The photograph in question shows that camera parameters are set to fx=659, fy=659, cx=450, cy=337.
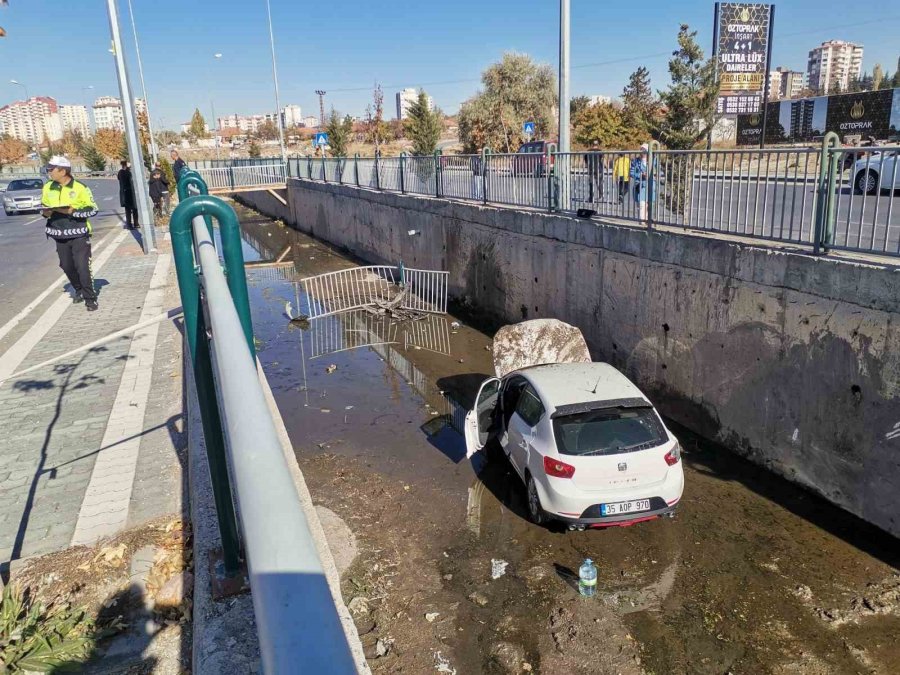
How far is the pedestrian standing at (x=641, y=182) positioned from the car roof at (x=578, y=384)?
3383 mm

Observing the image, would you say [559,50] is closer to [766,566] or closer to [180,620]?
[766,566]

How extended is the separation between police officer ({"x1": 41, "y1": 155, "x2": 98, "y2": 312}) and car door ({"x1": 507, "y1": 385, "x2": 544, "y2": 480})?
6113 millimetres

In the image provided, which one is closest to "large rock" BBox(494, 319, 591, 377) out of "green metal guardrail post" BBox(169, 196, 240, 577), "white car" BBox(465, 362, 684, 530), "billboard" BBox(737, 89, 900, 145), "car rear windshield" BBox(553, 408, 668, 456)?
"white car" BBox(465, 362, 684, 530)

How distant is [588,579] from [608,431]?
1.38m

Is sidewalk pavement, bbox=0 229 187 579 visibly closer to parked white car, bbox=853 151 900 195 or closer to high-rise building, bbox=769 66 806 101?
parked white car, bbox=853 151 900 195

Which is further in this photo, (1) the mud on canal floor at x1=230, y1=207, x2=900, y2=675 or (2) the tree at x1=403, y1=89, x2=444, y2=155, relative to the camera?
(2) the tree at x1=403, y1=89, x2=444, y2=155

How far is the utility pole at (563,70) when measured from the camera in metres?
12.0

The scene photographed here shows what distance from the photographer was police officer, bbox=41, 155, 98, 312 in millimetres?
8548

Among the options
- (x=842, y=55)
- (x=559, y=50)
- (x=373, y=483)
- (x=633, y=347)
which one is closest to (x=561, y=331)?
(x=633, y=347)

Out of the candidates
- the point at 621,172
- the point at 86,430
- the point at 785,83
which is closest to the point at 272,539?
the point at 86,430

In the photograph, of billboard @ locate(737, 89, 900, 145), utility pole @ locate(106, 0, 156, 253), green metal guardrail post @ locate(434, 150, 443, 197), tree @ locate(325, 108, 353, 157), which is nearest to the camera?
utility pole @ locate(106, 0, 156, 253)

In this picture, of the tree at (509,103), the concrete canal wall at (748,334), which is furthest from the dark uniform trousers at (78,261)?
the tree at (509,103)

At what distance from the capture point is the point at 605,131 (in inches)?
1563

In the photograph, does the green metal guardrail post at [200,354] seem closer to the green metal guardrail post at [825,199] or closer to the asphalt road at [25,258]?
the green metal guardrail post at [825,199]
